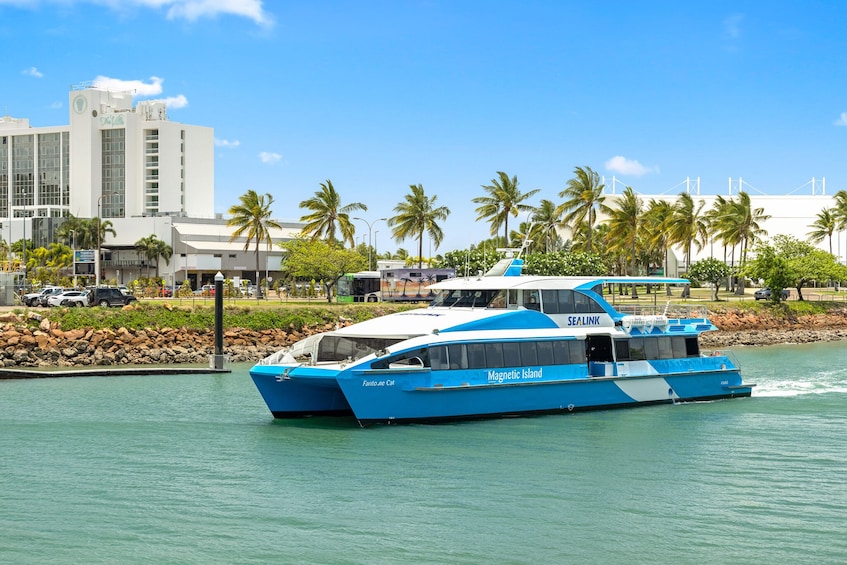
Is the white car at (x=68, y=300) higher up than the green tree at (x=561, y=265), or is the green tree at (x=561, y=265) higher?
the green tree at (x=561, y=265)

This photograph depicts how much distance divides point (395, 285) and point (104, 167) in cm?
7389

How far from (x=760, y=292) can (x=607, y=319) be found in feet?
193

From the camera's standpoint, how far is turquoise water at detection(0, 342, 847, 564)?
1653 cm

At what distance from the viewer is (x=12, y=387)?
3556 centimetres

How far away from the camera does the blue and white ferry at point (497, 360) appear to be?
83.2 feet

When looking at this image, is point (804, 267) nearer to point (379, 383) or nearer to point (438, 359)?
point (438, 359)

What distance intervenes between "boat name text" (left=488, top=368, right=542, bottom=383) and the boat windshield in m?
2.49

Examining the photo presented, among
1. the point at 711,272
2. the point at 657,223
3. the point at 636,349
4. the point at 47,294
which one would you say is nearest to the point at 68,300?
the point at 47,294

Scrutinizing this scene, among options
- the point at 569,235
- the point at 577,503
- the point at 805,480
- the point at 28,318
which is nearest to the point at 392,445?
the point at 577,503

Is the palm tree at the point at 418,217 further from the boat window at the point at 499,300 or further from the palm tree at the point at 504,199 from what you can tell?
the boat window at the point at 499,300

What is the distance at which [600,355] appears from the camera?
2995 centimetres

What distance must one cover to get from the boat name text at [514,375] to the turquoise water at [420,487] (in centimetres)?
119

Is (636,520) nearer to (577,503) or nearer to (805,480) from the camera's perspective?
(577,503)

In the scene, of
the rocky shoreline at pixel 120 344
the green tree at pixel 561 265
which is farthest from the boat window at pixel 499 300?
the green tree at pixel 561 265
